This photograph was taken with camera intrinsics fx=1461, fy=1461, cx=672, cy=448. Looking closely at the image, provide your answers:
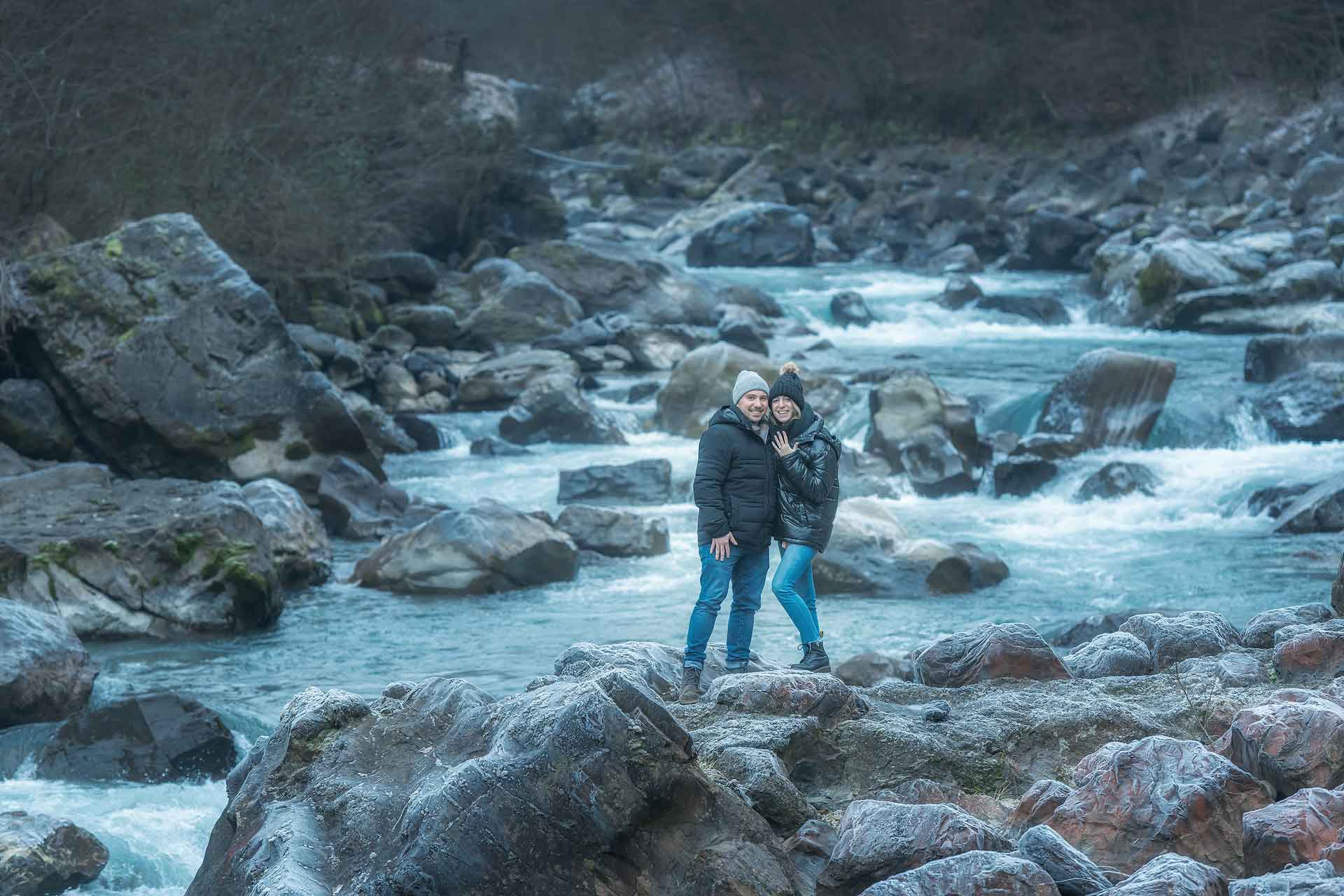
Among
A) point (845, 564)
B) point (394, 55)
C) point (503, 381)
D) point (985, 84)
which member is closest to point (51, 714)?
point (845, 564)

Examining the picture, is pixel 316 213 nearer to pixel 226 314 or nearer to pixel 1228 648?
pixel 226 314

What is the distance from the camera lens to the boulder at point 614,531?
37.8 feet

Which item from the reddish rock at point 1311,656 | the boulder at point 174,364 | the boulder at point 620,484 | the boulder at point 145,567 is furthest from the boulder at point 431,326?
the reddish rock at point 1311,656

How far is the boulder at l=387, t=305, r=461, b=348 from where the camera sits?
64.8 ft

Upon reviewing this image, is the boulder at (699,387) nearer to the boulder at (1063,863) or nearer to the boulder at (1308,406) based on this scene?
the boulder at (1308,406)

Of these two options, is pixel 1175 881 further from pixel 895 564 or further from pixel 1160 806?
pixel 895 564

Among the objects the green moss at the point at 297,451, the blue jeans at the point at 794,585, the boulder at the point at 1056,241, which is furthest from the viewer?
the boulder at the point at 1056,241

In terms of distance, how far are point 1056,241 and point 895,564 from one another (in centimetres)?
2052

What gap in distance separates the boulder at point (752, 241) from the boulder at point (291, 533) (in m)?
19.7

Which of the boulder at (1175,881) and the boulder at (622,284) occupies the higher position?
the boulder at (622,284)

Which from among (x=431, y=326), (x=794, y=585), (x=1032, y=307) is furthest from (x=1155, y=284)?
(x=794, y=585)

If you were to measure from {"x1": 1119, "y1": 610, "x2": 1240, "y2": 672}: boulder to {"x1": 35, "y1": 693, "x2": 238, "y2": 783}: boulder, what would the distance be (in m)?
4.35

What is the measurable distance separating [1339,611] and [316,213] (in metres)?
14.6

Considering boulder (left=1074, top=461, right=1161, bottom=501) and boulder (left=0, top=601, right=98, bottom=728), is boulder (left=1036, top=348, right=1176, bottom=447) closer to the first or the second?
boulder (left=1074, top=461, right=1161, bottom=501)
